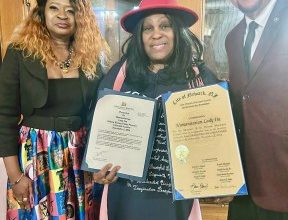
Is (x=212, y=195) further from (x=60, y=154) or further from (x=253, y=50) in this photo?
(x=60, y=154)

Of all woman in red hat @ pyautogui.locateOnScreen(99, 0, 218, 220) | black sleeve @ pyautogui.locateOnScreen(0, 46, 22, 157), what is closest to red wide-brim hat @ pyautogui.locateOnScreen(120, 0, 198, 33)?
woman in red hat @ pyautogui.locateOnScreen(99, 0, 218, 220)

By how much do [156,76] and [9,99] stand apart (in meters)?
0.61

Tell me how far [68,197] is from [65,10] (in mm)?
786

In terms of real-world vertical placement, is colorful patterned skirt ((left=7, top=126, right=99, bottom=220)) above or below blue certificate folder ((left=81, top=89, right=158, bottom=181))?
below

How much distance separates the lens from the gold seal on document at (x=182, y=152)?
3.86ft

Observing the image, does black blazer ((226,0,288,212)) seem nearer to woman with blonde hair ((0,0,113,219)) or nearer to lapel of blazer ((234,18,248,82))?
lapel of blazer ((234,18,248,82))

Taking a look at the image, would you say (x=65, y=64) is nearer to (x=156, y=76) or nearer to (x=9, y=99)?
(x=9, y=99)

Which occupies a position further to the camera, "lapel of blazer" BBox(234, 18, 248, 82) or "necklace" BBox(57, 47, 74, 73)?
"necklace" BBox(57, 47, 74, 73)

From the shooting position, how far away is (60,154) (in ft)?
4.59

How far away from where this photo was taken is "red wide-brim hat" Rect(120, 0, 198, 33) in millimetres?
1300

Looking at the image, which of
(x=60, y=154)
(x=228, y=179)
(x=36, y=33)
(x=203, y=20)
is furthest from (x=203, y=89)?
(x=203, y=20)

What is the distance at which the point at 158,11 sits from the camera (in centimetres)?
132

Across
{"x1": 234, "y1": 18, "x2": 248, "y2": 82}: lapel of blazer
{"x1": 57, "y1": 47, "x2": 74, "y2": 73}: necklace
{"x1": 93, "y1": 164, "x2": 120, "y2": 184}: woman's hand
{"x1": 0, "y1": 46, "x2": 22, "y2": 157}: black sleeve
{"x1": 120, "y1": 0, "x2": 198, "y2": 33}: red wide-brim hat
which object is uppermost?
{"x1": 120, "y1": 0, "x2": 198, "y2": 33}: red wide-brim hat

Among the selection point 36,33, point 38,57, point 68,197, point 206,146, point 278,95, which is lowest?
point 68,197
